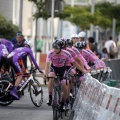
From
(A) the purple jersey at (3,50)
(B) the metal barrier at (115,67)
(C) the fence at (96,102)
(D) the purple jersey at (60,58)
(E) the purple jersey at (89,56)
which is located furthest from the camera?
(B) the metal barrier at (115,67)

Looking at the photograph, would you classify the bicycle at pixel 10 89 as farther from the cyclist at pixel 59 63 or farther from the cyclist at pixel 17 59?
the cyclist at pixel 59 63

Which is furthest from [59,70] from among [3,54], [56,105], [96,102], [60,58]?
[3,54]

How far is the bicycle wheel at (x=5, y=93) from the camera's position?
1951cm

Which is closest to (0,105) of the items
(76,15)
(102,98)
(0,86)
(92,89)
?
(0,86)

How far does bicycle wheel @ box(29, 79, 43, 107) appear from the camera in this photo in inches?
770

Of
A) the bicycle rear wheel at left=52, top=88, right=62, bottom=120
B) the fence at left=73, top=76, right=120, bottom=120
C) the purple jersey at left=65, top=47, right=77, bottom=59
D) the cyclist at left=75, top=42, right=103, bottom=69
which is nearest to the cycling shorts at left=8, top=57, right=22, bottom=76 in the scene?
the cyclist at left=75, top=42, right=103, bottom=69

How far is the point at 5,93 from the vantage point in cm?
1958

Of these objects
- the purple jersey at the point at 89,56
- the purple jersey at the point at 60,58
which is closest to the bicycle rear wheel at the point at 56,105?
the purple jersey at the point at 60,58

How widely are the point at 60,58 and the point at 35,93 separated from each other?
3.05 m

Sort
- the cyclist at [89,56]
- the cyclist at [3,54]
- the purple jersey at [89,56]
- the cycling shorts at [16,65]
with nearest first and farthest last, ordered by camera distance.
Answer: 1. the cyclist at [89,56]
2. the cycling shorts at [16,65]
3. the cyclist at [3,54]
4. the purple jersey at [89,56]

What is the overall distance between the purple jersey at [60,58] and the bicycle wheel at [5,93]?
9.53ft

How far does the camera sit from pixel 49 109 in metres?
19.5

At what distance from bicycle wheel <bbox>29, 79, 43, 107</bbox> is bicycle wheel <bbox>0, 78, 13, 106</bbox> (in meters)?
0.51

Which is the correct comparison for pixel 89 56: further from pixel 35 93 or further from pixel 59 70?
pixel 59 70
